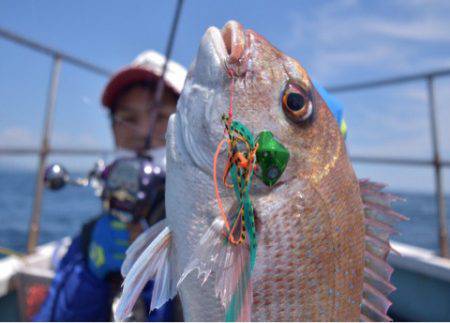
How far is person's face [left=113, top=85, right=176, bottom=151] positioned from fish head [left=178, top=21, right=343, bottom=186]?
1129 mm

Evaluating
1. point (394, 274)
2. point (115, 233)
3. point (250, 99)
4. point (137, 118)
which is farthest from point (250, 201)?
point (394, 274)

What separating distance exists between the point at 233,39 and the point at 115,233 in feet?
3.66

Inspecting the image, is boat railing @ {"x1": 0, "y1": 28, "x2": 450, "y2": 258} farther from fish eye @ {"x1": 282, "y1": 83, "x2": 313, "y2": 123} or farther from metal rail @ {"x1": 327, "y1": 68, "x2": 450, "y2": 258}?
fish eye @ {"x1": 282, "y1": 83, "x2": 313, "y2": 123}

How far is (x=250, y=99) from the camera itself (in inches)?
38.2

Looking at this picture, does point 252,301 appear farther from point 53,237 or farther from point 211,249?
point 53,237

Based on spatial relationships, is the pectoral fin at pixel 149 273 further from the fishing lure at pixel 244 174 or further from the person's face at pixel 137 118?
the person's face at pixel 137 118

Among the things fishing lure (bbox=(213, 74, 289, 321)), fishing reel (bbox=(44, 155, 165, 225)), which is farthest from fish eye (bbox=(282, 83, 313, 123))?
Result: fishing reel (bbox=(44, 155, 165, 225))

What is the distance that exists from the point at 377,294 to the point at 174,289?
654 millimetres

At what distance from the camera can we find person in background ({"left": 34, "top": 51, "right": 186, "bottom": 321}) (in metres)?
1.65

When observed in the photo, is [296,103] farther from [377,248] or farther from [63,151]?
[63,151]

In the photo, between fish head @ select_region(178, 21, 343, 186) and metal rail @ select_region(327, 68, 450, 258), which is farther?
metal rail @ select_region(327, 68, 450, 258)

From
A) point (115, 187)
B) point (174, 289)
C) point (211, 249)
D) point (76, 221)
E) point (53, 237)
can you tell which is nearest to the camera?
point (211, 249)

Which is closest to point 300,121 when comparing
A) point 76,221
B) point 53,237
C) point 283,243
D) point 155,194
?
point 283,243

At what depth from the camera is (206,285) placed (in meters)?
1.00
